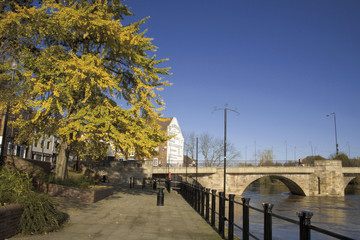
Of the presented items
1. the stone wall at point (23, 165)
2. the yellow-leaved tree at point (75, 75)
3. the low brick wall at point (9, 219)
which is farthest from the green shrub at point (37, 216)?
the stone wall at point (23, 165)

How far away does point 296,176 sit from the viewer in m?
49.2

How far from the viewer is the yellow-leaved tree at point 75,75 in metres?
11.7

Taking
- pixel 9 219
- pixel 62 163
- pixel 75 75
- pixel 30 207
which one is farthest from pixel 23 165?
pixel 9 219

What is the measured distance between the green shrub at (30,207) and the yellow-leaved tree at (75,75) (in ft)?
10.9

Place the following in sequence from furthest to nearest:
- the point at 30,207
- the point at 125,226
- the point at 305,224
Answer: the point at 125,226, the point at 30,207, the point at 305,224

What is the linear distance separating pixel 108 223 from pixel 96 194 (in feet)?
17.9

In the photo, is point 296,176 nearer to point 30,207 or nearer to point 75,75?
point 75,75

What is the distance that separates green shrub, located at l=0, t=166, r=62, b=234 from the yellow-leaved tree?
131 inches

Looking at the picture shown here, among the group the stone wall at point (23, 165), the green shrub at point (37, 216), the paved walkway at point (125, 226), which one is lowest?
the paved walkway at point (125, 226)

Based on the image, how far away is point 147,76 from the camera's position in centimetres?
1572

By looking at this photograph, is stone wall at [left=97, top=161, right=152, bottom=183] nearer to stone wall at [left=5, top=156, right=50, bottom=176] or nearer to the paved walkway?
stone wall at [left=5, top=156, right=50, bottom=176]

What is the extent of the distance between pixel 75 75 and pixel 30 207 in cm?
592

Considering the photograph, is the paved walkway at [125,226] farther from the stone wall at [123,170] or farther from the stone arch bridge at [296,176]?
the stone arch bridge at [296,176]

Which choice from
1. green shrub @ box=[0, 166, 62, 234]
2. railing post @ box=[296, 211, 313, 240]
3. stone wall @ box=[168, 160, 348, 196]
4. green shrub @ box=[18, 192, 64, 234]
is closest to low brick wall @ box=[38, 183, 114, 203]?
green shrub @ box=[0, 166, 62, 234]
